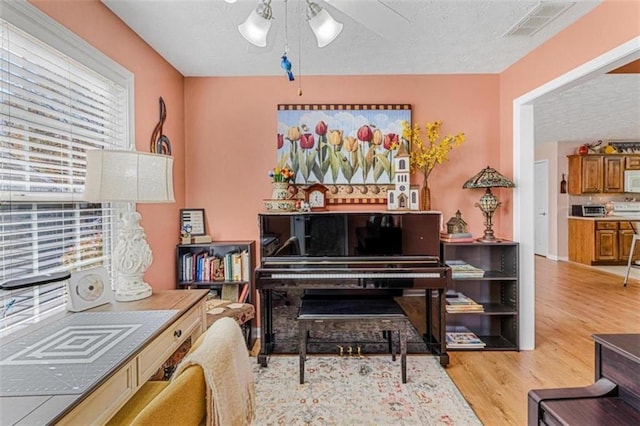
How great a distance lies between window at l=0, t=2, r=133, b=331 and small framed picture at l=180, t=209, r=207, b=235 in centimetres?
95

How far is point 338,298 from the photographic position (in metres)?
2.94

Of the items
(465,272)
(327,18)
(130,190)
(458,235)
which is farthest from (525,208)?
(130,190)

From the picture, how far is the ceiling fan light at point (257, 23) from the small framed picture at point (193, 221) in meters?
2.00

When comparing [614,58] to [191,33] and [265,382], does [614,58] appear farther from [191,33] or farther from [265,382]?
[265,382]

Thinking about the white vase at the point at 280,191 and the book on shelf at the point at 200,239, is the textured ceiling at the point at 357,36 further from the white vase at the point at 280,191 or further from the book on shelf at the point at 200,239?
the book on shelf at the point at 200,239

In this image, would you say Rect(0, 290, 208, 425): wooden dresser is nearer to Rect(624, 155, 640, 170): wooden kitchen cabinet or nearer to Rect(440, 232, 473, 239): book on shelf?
Rect(440, 232, 473, 239): book on shelf

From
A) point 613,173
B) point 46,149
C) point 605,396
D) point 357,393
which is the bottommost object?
point 357,393

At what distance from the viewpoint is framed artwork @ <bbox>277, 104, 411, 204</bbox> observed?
3.15 meters

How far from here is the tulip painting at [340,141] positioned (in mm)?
3152

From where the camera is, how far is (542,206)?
7.38m

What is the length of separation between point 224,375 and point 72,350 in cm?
61

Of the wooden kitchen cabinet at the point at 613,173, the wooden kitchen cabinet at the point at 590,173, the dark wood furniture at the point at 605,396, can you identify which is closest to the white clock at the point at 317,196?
the dark wood furniture at the point at 605,396

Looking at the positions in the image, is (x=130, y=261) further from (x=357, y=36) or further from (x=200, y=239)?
(x=357, y=36)

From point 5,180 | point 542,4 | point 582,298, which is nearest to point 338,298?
point 5,180
